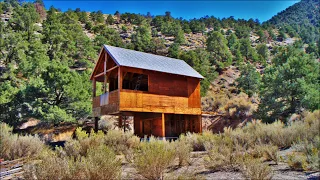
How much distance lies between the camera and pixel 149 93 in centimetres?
1770

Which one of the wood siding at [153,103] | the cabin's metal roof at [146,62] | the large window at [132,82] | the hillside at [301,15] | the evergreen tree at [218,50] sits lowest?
the wood siding at [153,103]

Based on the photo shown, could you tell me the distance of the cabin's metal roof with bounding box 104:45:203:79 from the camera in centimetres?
1717

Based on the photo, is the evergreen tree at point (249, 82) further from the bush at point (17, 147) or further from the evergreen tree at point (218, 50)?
the bush at point (17, 147)

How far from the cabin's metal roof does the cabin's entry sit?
11.0 ft

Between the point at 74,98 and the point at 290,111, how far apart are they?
16830 mm

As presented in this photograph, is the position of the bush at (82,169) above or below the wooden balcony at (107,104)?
below

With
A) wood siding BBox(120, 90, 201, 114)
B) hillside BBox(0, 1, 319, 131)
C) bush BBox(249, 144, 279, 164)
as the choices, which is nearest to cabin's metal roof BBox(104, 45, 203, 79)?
wood siding BBox(120, 90, 201, 114)

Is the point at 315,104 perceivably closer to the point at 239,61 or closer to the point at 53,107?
the point at 53,107

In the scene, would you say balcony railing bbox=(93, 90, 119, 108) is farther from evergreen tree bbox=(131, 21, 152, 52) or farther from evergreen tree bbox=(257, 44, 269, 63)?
evergreen tree bbox=(257, 44, 269, 63)

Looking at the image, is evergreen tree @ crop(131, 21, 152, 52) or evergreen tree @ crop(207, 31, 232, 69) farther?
evergreen tree @ crop(207, 31, 232, 69)

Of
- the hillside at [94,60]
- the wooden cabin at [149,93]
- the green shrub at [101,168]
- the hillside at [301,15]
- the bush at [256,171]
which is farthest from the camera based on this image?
the hillside at [301,15]

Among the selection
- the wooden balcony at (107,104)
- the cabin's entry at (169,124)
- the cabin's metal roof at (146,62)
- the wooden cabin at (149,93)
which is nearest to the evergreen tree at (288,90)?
the cabin's entry at (169,124)

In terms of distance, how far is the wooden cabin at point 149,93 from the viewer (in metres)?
17.0

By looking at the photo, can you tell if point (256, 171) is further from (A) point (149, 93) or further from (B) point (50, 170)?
(A) point (149, 93)
